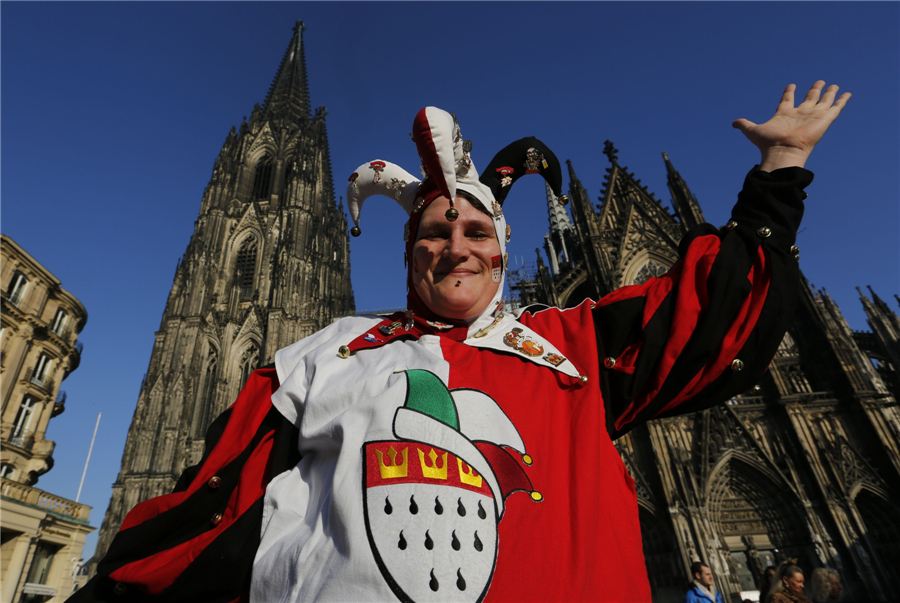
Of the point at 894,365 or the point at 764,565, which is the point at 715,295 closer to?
the point at 764,565

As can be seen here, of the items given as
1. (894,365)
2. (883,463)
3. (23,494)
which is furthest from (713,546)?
(23,494)

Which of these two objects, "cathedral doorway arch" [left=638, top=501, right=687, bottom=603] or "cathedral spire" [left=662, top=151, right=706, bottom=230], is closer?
"cathedral doorway arch" [left=638, top=501, right=687, bottom=603]

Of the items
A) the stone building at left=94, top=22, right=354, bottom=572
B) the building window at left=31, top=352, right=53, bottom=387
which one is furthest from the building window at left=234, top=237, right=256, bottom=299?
the building window at left=31, top=352, right=53, bottom=387

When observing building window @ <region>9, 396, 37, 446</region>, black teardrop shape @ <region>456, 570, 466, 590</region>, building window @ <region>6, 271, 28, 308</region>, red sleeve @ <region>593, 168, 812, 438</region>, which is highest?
building window @ <region>6, 271, 28, 308</region>

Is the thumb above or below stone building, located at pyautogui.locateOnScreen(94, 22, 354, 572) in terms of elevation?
below

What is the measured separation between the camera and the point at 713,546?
39.1 feet

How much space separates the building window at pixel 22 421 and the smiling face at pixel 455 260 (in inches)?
895

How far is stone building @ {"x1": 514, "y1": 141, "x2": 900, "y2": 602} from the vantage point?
12.0 meters

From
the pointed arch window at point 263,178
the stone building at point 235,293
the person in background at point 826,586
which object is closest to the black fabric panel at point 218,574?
the person in background at point 826,586

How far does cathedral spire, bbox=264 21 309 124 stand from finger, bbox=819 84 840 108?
42.7 metres

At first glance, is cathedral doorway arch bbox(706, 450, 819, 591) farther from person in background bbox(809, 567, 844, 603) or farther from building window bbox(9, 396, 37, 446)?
building window bbox(9, 396, 37, 446)

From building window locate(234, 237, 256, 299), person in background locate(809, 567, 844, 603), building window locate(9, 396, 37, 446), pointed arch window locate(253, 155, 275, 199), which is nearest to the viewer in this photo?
person in background locate(809, 567, 844, 603)

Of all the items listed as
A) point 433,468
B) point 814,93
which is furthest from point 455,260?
point 814,93

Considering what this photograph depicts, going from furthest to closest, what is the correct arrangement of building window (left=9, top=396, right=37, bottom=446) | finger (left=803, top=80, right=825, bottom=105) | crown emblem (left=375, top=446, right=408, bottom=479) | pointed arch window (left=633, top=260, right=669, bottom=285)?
building window (left=9, top=396, right=37, bottom=446) < pointed arch window (left=633, top=260, right=669, bottom=285) < finger (left=803, top=80, right=825, bottom=105) < crown emblem (left=375, top=446, right=408, bottom=479)
